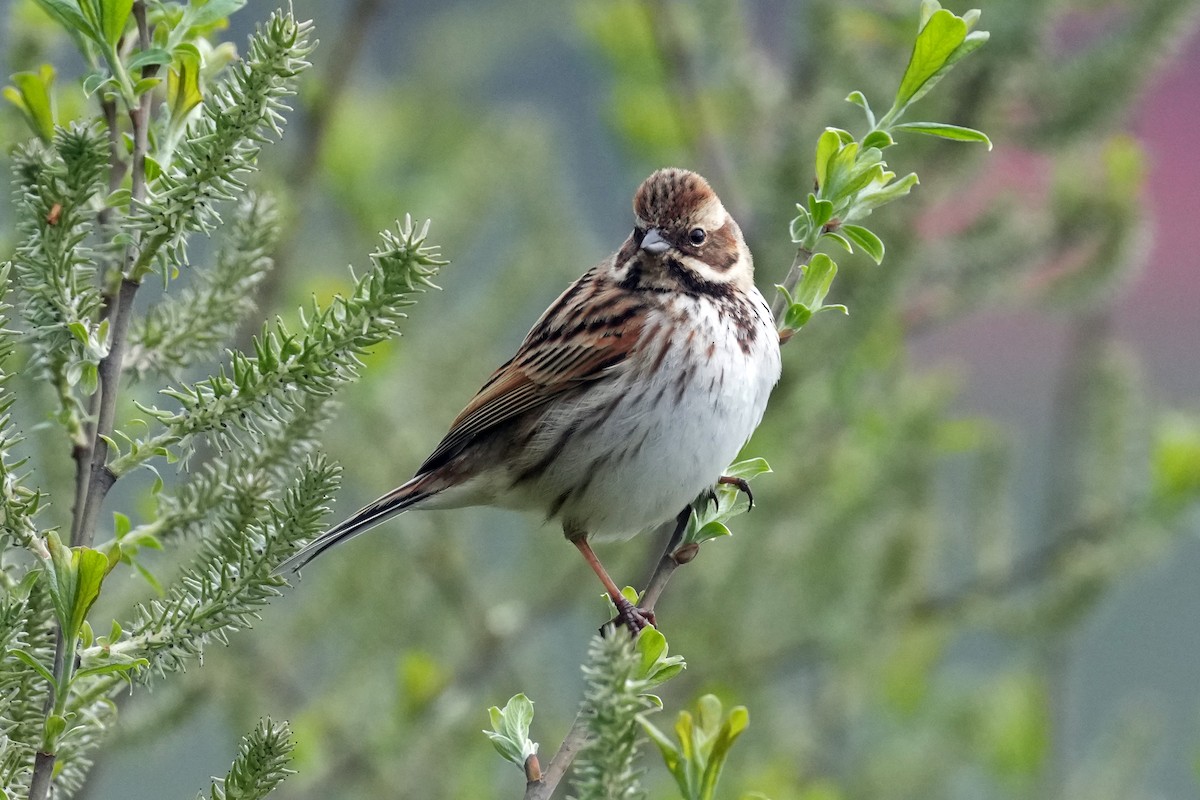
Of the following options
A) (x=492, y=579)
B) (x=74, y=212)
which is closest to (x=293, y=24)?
(x=74, y=212)

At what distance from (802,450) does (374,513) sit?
2004 mm

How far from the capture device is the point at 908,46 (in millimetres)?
4105

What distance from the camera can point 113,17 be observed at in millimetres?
1685

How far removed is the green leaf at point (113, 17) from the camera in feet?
5.50

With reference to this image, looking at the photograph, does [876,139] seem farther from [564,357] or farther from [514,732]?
[564,357]

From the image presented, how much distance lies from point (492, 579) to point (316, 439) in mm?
3838

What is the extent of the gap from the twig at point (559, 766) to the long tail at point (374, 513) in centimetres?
94

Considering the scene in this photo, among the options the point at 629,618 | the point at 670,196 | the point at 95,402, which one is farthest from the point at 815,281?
the point at 670,196

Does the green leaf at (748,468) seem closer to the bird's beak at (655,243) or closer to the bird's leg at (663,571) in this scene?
the bird's leg at (663,571)

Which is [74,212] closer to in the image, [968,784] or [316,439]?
[316,439]

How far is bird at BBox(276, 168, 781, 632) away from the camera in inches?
127

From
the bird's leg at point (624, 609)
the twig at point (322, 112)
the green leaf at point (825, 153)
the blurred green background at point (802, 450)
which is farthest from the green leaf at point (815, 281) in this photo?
the twig at point (322, 112)

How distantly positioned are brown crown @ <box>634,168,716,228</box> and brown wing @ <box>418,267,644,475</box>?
203 mm

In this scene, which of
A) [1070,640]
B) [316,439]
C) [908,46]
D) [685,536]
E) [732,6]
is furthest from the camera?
[1070,640]
